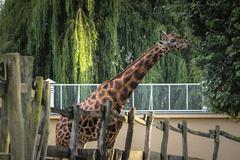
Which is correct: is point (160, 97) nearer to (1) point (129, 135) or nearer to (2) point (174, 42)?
(2) point (174, 42)

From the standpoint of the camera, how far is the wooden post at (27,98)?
4.35 meters

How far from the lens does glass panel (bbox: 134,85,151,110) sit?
14.4m

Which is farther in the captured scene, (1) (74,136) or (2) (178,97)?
(2) (178,97)

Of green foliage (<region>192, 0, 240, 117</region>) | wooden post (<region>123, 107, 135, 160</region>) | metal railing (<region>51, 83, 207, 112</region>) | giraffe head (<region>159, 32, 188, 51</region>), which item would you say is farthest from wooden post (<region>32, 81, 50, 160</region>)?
metal railing (<region>51, 83, 207, 112</region>)

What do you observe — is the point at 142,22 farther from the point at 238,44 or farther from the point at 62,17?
the point at 238,44

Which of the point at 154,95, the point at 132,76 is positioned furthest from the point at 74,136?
the point at 154,95

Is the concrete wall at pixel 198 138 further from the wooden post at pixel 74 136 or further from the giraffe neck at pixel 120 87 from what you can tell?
the wooden post at pixel 74 136

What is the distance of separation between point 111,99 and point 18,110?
519 cm

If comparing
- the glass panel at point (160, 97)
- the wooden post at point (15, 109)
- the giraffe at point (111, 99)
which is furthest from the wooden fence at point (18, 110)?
the glass panel at point (160, 97)

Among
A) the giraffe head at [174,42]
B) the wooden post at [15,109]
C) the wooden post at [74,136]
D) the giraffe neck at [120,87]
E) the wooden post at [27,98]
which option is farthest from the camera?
the giraffe head at [174,42]

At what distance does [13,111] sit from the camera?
4.18 metres

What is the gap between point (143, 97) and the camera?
14.5 m

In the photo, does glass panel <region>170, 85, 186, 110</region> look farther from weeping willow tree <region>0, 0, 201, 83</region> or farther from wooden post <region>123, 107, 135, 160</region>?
wooden post <region>123, 107, 135, 160</region>

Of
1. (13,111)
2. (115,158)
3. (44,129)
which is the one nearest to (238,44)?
(115,158)
